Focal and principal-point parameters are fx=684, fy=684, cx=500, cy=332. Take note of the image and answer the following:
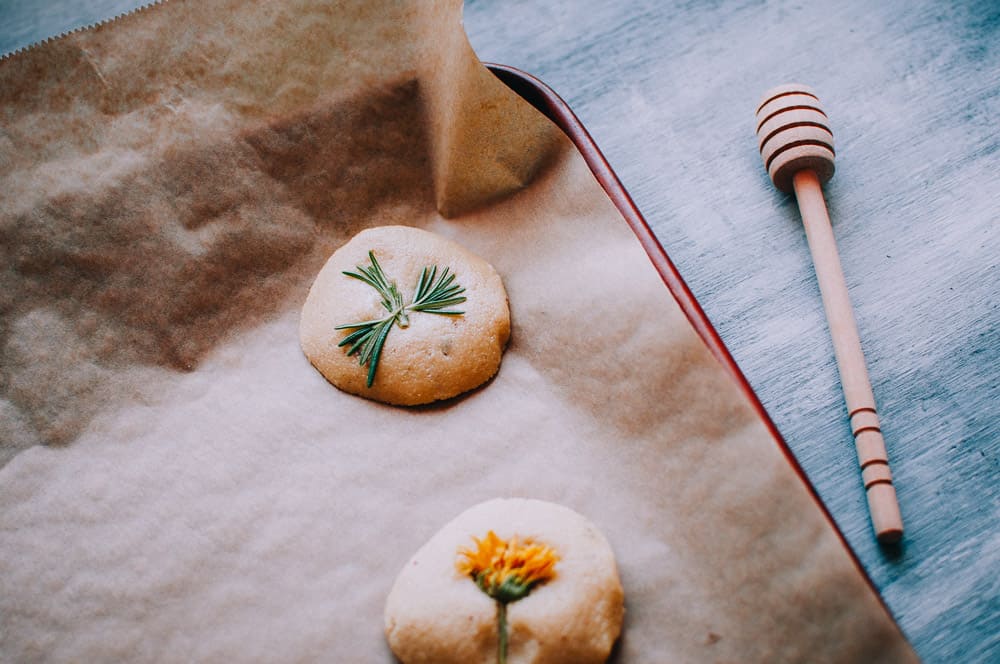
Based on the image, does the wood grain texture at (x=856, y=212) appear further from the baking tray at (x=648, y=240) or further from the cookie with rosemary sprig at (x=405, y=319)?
the cookie with rosemary sprig at (x=405, y=319)

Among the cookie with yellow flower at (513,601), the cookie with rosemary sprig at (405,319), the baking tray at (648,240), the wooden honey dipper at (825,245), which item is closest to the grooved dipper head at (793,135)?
the wooden honey dipper at (825,245)

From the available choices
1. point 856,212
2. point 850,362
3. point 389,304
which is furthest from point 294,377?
point 856,212

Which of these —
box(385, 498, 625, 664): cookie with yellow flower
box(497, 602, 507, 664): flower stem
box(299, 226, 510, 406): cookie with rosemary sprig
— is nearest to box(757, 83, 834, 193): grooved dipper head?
box(299, 226, 510, 406): cookie with rosemary sprig

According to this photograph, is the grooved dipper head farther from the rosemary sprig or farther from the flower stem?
the flower stem

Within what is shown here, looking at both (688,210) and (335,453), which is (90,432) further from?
(688,210)

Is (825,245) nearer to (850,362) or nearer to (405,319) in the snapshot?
(850,362)

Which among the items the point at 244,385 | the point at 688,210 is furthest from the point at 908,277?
the point at 244,385
